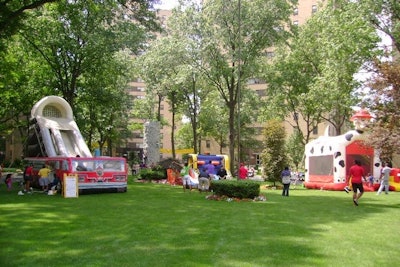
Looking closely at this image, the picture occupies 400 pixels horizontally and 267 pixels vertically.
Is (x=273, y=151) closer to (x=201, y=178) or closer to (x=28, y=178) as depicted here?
(x=201, y=178)

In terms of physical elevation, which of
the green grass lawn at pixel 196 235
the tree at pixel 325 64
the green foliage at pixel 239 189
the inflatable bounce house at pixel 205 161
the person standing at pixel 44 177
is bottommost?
the green grass lawn at pixel 196 235

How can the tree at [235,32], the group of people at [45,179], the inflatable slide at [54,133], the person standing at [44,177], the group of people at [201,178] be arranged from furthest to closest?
the tree at [235,32]
the inflatable slide at [54,133]
the group of people at [201,178]
the person standing at [44,177]
the group of people at [45,179]

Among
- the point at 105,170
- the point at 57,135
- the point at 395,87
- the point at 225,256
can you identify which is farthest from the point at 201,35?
the point at 225,256

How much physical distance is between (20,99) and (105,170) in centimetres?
2058

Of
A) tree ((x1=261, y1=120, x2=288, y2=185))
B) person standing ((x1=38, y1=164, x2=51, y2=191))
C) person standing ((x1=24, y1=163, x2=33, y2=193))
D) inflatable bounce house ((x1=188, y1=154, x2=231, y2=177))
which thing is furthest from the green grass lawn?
inflatable bounce house ((x1=188, y1=154, x2=231, y2=177))

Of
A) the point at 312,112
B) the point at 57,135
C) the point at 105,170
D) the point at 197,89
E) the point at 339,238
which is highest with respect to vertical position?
the point at 197,89

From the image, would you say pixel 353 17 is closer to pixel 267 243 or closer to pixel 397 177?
pixel 397 177

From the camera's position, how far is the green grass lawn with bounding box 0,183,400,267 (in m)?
7.38

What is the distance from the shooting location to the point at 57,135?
2458 cm

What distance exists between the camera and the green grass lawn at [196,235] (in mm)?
7375

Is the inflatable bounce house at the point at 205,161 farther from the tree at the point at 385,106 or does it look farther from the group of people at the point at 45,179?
the tree at the point at 385,106

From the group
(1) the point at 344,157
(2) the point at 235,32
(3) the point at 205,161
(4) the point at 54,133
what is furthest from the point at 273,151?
(4) the point at 54,133

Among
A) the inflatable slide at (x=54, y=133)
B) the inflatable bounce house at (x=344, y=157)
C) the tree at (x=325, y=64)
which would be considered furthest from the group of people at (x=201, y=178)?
the tree at (x=325, y=64)

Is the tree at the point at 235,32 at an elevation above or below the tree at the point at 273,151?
above
